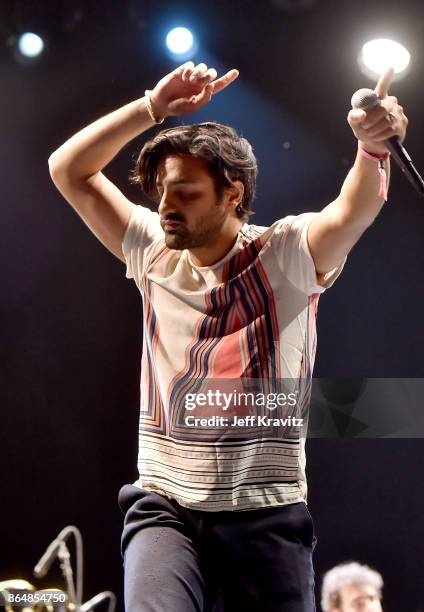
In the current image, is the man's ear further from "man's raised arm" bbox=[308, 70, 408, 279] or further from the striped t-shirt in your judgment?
"man's raised arm" bbox=[308, 70, 408, 279]

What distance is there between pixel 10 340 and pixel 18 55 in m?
1.24

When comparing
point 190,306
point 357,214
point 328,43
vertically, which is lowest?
point 190,306

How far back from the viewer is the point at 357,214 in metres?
1.40

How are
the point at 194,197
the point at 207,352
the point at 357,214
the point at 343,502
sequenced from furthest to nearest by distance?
1. the point at 343,502
2. the point at 194,197
3. the point at 207,352
4. the point at 357,214

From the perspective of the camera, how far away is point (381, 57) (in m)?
2.87

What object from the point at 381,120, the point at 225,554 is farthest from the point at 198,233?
the point at 225,554

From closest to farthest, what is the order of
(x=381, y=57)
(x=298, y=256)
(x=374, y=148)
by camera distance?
(x=374, y=148) → (x=298, y=256) → (x=381, y=57)

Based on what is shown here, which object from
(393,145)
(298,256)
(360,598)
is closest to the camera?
(393,145)

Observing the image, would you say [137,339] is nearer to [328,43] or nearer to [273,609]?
[328,43]

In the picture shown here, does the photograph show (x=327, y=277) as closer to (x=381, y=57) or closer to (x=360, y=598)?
(x=381, y=57)

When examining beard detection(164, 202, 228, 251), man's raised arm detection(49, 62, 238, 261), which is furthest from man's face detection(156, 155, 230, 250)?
man's raised arm detection(49, 62, 238, 261)

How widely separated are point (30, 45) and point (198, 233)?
85.7 inches

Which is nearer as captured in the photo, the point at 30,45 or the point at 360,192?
the point at 360,192

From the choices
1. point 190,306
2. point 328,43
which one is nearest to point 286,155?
point 328,43
